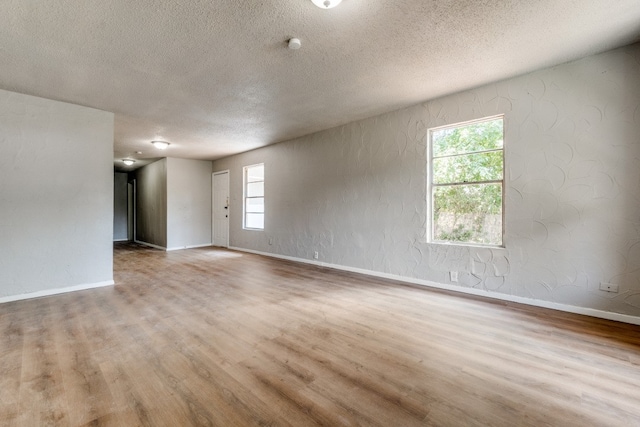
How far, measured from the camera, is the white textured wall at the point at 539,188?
272 centimetres

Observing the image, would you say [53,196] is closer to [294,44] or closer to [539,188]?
[294,44]

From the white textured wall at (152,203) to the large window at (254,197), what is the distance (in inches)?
92.5

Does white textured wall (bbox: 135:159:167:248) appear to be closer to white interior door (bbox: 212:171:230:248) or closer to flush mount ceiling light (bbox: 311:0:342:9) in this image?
white interior door (bbox: 212:171:230:248)

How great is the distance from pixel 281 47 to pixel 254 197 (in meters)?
5.01

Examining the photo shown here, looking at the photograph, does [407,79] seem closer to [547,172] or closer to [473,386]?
[547,172]

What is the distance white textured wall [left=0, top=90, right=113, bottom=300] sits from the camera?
347 cm

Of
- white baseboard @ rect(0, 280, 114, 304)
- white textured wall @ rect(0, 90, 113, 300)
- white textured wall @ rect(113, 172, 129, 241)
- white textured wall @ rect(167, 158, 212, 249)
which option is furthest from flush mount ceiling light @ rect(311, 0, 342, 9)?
white textured wall @ rect(113, 172, 129, 241)

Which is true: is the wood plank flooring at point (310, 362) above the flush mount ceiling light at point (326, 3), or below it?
below

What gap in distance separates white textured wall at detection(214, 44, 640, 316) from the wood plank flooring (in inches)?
17.2

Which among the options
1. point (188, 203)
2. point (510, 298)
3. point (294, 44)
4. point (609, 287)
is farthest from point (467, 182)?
point (188, 203)

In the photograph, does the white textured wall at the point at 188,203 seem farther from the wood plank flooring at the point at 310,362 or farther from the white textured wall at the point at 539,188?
the white textured wall at the point at 539,188

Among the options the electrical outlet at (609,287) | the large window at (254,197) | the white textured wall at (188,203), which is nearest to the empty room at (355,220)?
the electrical outlet at (609,287)

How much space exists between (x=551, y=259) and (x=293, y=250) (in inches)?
171

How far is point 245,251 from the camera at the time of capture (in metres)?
7.30
